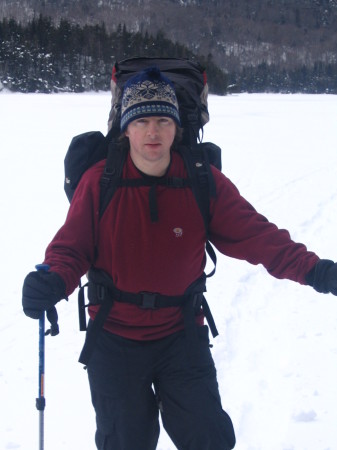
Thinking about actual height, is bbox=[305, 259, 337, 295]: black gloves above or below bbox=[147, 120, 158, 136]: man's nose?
below

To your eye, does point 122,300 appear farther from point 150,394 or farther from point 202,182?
point 202,182

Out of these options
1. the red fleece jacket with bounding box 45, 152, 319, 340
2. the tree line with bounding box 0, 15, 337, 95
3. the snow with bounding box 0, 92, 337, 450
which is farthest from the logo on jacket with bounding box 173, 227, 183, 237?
the tree line with bounding box 0, 15, 337, 95

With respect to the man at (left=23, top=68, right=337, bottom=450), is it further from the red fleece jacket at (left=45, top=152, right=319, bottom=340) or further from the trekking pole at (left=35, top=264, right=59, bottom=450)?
the trekking pole at (left=35, top=264, right=59, bottom=450)

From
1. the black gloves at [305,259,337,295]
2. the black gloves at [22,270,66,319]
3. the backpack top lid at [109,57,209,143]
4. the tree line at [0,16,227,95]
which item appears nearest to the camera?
the black gloves at [22,270,66,319]

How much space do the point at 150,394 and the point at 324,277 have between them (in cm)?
88

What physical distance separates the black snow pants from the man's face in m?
0.74

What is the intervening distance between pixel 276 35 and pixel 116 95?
173 meters

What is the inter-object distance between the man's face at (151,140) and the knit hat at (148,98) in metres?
0.03

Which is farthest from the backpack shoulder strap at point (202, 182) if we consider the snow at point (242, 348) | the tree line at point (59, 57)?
the tree line at point (59, 57)

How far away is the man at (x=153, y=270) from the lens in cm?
214

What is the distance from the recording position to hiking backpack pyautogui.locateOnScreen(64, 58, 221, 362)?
220 centimetres

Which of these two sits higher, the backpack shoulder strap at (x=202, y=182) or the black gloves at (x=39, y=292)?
the backpack shoulder strap at (x=202, y=182)

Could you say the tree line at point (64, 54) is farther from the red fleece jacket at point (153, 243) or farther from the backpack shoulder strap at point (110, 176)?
the red fleece jacket at point (153, 243)

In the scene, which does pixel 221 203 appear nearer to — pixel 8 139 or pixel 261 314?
pixel 261 314
